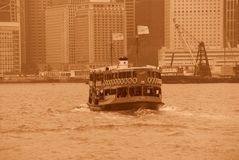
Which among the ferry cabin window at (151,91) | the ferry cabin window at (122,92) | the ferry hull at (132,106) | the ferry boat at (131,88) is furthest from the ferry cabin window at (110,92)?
the ferry cabin window at (151,91)

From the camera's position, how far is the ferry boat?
2657 inches

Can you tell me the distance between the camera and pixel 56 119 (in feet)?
213

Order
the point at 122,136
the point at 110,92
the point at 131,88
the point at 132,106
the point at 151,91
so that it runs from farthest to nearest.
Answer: the point at 110,92
the point at 151,91
the point at 132,106
the point at 131,88
the point at 122,136

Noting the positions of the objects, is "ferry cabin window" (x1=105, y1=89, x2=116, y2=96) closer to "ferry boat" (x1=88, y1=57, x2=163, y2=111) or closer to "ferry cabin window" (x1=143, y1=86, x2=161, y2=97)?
"ferry boat" (x1=88, y1=57, x2=163, y2=111)

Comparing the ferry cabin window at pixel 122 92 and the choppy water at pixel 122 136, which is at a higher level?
the ferry cabin window at pixel 122 92

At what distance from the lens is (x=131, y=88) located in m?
67.7

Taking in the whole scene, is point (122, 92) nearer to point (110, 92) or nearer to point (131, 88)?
point (131, 88)

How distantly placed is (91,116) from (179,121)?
30.6ft

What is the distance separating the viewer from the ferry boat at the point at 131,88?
67.5 m

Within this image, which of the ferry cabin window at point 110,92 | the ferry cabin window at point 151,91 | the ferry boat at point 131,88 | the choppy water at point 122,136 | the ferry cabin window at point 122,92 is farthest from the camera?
the ferry cabin window at point 110,92

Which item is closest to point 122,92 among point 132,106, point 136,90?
point 136,90

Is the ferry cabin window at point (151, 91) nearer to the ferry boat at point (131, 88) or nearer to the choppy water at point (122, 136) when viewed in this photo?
the ferry boat at point (131, 88)

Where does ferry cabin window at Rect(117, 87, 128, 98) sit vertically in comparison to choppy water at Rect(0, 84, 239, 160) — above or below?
above

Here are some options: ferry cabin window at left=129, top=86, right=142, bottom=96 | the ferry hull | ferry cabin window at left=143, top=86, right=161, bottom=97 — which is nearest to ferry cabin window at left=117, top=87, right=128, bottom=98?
ferry cabin window at left=129, top=86, right=142, bottom=96
